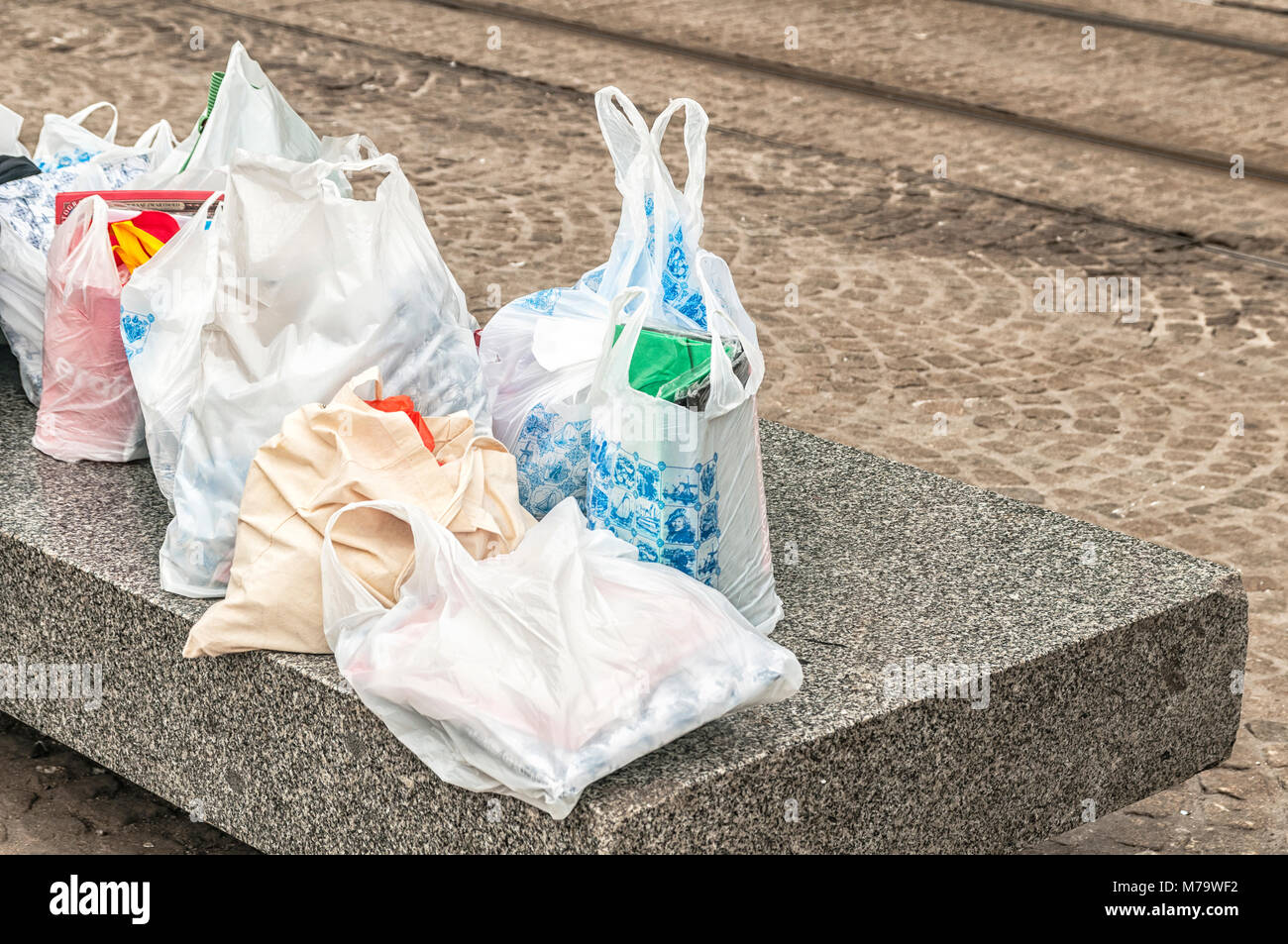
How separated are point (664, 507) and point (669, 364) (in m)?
0.20

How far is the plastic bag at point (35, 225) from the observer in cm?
335

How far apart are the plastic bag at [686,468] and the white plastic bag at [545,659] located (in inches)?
5.3

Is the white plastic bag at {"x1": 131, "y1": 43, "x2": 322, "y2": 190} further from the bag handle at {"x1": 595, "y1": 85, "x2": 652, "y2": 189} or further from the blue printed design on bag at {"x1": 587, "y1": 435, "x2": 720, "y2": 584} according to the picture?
the blue printed design on bag at {"x1": 587, "y1": 435, "x2": 720, "y2": 584}

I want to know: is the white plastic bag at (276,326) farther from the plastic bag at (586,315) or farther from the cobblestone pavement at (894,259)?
the cobblestone pavement at (894,259)

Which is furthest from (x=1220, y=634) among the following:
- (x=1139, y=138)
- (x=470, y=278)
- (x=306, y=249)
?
(x=1139, y=138)

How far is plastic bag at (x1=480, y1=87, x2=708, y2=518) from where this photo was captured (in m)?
2.73

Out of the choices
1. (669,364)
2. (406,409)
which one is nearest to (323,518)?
(406,409)

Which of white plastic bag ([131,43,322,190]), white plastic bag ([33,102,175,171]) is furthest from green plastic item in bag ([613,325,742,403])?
white plastic bag ([33,102,175,171])

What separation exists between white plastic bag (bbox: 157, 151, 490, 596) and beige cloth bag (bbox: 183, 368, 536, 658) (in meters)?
0.14

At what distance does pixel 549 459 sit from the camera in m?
2.87

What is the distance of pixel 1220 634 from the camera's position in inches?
113

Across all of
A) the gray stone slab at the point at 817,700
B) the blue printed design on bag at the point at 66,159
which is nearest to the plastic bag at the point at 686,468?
the gray stone slab at the point at 817,700

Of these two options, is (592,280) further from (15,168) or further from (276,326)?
(15,168)

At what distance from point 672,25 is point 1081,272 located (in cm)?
424
